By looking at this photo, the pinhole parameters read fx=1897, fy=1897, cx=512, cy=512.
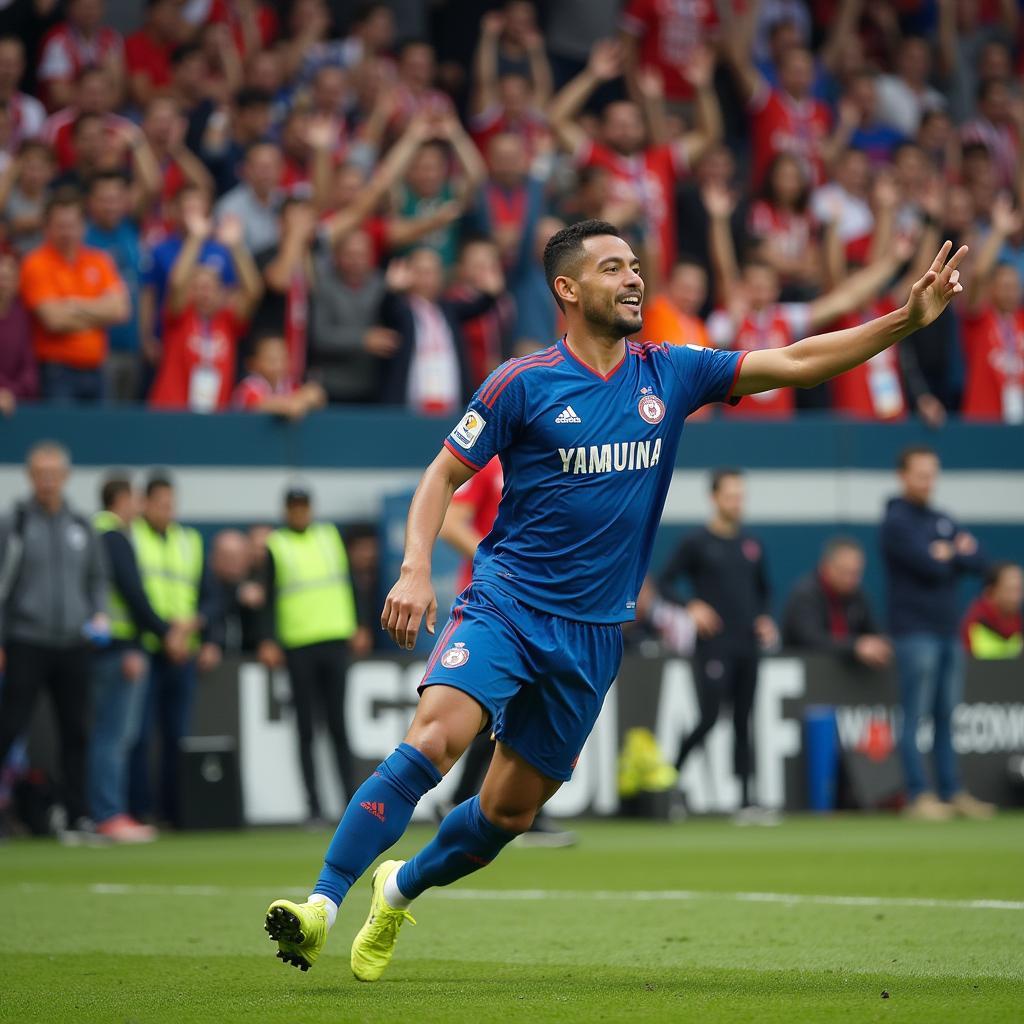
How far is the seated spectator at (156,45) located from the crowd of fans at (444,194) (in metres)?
0.02

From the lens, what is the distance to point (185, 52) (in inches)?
621

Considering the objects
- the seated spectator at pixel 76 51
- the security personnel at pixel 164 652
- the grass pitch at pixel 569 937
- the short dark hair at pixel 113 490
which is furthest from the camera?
the seated spectator at pixel 76 51

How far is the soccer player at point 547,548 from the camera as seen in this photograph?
5.79 metres

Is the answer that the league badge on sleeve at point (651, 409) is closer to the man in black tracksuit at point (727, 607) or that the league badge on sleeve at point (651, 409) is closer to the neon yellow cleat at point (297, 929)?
the neon yellow cleat at point (297, 929)

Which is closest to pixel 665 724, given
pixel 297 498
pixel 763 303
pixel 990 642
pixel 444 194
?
pixel 990 642

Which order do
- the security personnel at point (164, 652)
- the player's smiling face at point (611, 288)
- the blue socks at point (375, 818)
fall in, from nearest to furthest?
the blue socks at point (375, 818)
the player's smiling face at point (611, 288)
the security personnel at point (164, 652)

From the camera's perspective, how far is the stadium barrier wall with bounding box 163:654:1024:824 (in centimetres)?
1341

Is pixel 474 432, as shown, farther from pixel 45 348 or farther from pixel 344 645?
pixel 45 348

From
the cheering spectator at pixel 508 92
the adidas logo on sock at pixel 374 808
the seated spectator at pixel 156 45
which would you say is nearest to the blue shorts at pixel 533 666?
the adidas logo on sock at pixel 374 808

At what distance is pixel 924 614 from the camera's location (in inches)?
546

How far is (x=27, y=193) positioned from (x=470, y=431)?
897 cm

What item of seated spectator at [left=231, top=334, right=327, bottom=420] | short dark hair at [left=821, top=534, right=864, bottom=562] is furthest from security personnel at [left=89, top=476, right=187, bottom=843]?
short dark hair at [left=821, top=534, right=864, bottom=562]

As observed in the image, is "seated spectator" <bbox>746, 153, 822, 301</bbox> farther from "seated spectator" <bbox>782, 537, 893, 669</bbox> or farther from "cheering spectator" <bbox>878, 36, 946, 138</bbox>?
"seated spectator" <bbox>782, 537, 893, 669</bbox>

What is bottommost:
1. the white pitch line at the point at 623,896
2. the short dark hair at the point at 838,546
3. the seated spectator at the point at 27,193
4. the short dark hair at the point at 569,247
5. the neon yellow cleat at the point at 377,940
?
the white pitch line at the point at 623,896
